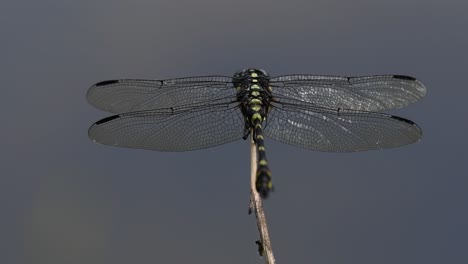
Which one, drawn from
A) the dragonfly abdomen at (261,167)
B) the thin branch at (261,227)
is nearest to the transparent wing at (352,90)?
the dragonfly abdomen at (261,167)

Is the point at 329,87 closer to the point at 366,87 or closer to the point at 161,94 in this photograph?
the point at 366,87

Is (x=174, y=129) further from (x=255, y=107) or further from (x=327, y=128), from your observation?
(x=327, y=128)

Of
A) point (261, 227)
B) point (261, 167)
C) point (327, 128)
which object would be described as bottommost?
point (261, 227)

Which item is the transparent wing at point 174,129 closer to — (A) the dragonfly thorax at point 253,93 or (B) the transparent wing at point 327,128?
(A) the dragonfly thorax at point 253,93

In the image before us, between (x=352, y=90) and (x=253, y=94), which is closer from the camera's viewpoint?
(x=253, y=94)

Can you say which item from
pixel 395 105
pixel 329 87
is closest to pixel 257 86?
pixel 329 87

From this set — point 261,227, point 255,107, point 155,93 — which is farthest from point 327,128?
point 261,227

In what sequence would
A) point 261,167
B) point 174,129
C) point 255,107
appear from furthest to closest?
point 174,129
point 255,107
point 261,167
